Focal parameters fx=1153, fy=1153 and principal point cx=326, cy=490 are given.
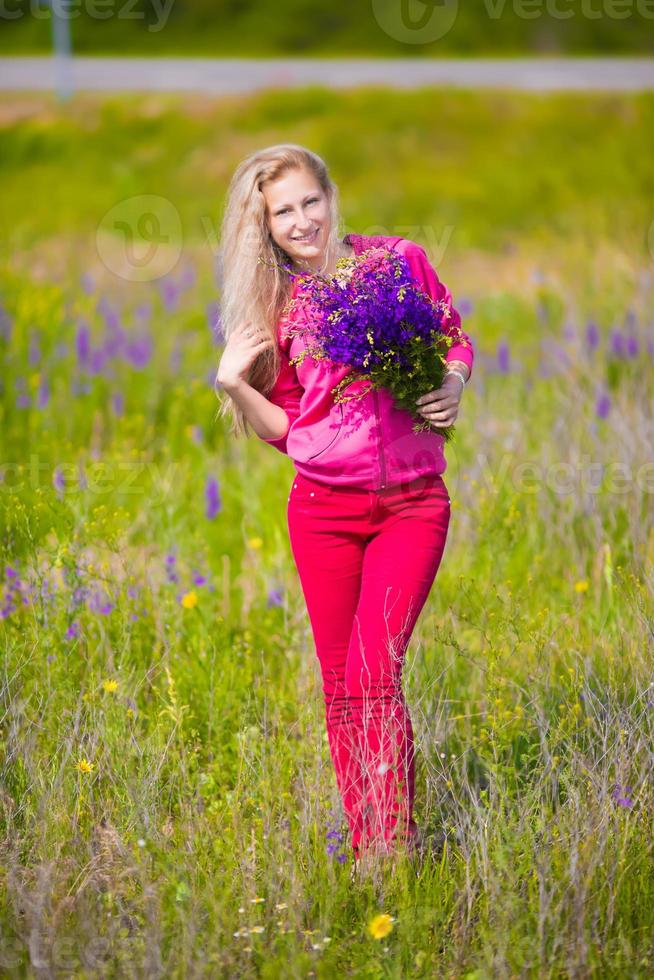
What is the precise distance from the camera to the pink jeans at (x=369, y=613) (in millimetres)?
2367

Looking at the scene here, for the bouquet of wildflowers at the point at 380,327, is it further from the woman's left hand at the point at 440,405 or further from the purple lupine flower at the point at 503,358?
the purple lupine flower at the point at 503,358

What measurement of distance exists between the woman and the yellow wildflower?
6.9 inches

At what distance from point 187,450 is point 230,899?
121 inches

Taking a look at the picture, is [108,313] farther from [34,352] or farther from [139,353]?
[34,352]

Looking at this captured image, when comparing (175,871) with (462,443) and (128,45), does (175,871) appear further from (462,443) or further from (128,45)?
(128,45)

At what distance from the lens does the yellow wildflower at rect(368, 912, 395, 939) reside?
213 centimetres

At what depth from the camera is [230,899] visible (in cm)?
234

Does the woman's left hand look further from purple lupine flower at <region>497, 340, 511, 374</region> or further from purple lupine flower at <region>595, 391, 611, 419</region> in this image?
purple lupine flower at <region>497, 340, 511, 374</region>

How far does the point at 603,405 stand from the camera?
4.68m

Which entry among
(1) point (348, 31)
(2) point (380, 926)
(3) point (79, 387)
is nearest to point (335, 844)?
(2) point (380, 926)

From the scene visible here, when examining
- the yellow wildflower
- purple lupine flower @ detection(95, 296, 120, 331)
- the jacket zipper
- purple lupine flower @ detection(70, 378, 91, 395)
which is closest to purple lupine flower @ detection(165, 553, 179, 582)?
the jacket zipper

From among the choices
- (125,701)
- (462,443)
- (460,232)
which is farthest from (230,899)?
(460,232)

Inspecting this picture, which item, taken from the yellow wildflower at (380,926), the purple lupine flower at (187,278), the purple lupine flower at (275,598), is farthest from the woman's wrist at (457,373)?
the purple lupine flower at (187,278)

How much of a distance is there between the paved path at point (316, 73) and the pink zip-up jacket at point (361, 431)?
13.6 metres
